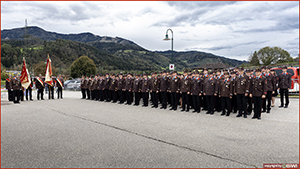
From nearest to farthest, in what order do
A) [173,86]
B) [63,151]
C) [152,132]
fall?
1. [63,151]
2. [152,132]
3. [173,86]

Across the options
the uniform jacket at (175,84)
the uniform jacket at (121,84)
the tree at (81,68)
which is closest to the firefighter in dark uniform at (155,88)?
the uniform jacket at (175,84)

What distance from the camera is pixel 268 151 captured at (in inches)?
184

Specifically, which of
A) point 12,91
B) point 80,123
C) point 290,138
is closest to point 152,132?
point 80,123

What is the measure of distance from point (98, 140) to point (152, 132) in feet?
5.21

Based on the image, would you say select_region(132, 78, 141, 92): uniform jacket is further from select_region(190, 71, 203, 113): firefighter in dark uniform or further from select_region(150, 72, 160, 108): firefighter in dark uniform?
select_region(190, 71, 203, 113): firefighter in dark uniform

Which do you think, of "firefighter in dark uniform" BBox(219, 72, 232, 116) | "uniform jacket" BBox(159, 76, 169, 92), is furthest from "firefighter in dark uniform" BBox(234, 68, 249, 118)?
"uniform jacket" BBox(159, 76, 169, 92)

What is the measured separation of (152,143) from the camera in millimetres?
5410

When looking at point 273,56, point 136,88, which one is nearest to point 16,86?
point 136,88

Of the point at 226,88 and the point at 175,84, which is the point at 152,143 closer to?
the point at 226,88

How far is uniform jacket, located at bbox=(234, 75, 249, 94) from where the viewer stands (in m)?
8.52

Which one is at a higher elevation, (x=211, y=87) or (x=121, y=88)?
(x=211, y=87)

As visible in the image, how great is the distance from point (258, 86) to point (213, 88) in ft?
6.05

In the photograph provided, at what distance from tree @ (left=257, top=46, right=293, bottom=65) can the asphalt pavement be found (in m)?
71.0

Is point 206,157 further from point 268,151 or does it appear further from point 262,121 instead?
point 262,121
